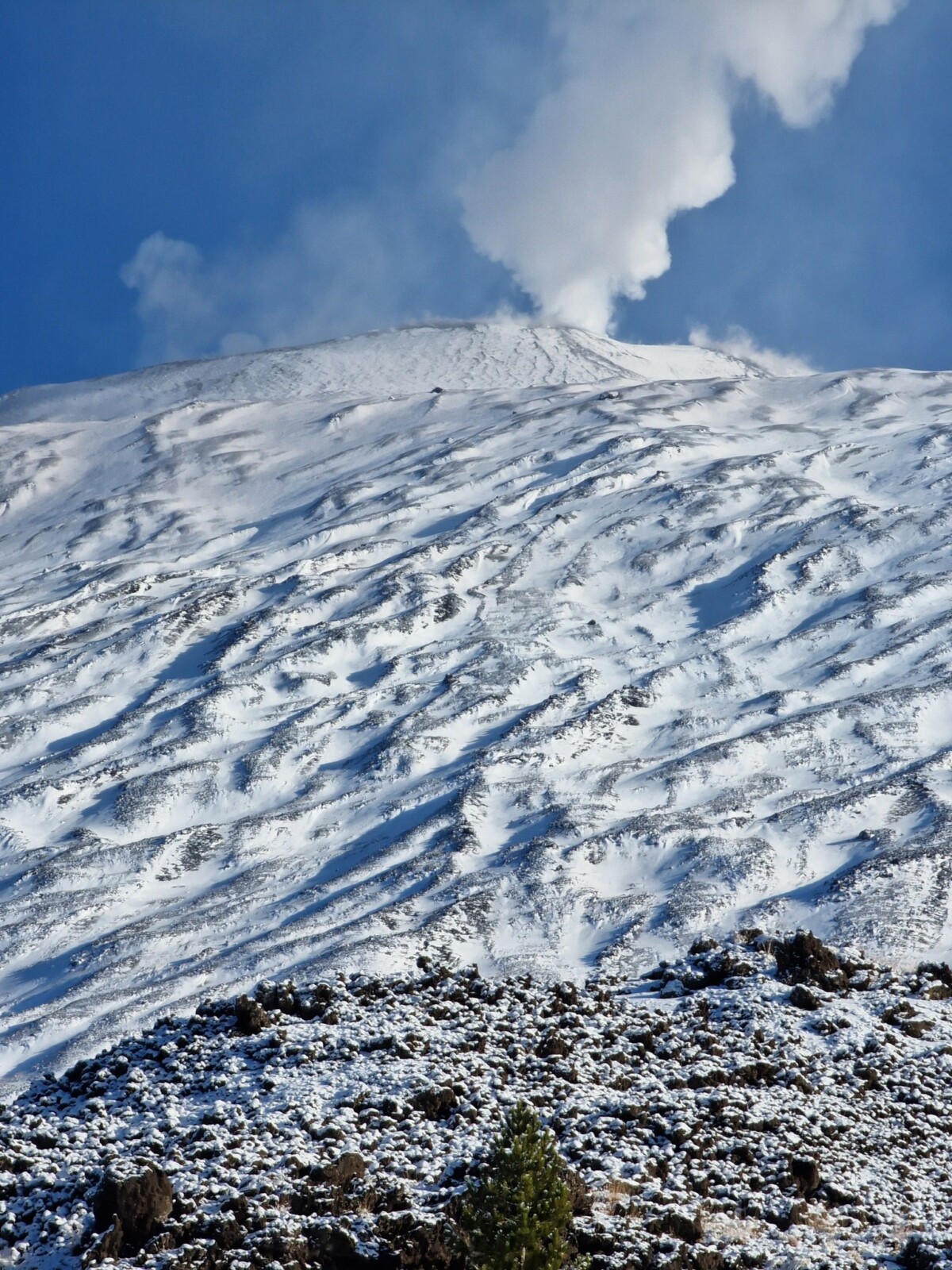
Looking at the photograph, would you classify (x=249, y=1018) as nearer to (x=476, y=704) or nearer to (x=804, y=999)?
(x=804, y=999)

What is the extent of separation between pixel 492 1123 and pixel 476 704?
51999 mm

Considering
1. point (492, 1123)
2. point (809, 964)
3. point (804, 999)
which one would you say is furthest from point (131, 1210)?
point (809, 964)

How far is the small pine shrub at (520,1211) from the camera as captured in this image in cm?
1625

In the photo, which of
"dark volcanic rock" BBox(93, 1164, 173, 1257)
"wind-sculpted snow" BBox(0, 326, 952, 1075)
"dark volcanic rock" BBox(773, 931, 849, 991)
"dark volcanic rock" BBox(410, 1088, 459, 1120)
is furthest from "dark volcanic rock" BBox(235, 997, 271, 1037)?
"wind-sculpted snow" BBox(0, 326, 952, 1075)

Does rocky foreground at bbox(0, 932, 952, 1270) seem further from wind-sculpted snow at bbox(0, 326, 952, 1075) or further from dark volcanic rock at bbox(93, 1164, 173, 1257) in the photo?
wind-sculpted snow at bbox(0, 326, 952, 1075)

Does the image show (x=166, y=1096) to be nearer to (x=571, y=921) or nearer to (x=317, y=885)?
(x=571, y=921)

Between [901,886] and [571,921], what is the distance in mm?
12992

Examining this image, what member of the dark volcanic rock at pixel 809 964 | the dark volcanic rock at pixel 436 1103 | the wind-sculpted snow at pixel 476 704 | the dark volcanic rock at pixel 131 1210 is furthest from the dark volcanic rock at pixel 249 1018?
the wind-sculpted snow at pixel 476 704

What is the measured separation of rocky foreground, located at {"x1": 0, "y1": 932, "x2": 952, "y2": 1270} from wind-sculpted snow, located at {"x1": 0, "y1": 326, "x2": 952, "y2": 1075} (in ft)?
44.7

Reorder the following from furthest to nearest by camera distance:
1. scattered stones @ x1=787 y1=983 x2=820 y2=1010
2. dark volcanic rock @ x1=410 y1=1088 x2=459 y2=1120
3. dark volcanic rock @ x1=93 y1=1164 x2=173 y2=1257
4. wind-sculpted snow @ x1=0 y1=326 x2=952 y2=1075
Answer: wind-sculpted snow @ x1=0 y1=326 x2=952 y2=1075, scattered stones @ x1=787 y1=983 x2=820 y2=1010, dark volcanic rock @ x1=410 y1=1088 x2=459 y2=1120, dark volcanic rock @ x1=93 y1=1164 x2=173 y2=1257

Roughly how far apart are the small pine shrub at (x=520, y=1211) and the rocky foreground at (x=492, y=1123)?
2953mm

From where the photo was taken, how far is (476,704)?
75250 mm

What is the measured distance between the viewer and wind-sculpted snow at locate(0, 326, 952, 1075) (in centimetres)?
4956

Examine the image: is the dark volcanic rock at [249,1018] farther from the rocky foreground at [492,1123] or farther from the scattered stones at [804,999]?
the scattered stones at [804,999]
